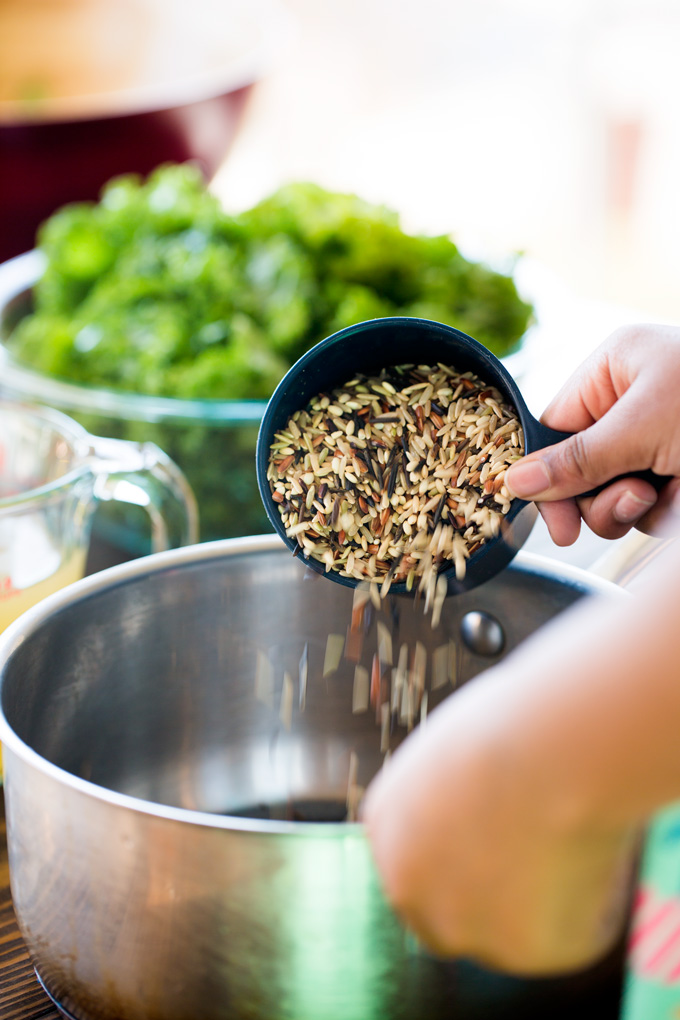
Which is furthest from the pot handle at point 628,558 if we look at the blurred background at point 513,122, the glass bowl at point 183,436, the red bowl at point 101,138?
the blurred background at point 513,122

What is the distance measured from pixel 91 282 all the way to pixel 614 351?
808 mm

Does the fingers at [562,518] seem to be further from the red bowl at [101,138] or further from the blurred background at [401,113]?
the red bowl at [101,138]

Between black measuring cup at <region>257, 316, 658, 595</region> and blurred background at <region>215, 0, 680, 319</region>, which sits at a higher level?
black measuring cup at <region>257, 316, 658, 595</region>

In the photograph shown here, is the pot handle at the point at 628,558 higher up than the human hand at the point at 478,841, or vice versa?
the human hand at the point at 478,841

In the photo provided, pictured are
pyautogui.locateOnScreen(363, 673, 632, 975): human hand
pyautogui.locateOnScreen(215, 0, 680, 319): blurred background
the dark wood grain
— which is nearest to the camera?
pyautogui.locateOnScreen(363, 673, 632, 975): human hand

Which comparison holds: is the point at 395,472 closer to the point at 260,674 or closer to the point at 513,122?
the point at 260,674

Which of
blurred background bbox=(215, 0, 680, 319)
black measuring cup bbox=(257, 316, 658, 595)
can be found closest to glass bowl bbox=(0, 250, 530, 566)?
black measuring cup bbox=(257, 316, 658, 595)

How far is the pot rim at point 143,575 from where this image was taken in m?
0.50

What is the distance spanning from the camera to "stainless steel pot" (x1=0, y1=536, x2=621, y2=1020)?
0.51m

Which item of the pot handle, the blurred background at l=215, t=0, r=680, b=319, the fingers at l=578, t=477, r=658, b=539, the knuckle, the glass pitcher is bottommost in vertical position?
the blurred background at l=215, t=0, r=680, b=319

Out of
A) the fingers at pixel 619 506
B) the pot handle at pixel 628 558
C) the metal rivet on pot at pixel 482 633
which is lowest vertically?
the metal rivet on pot at pixel 482 633

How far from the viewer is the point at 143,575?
2.57 ft

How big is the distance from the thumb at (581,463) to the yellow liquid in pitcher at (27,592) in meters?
0.39

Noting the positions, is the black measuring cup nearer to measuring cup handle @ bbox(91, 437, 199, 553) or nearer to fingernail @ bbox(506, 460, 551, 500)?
fingernail @ bbox(506, 460, 551, 500)
